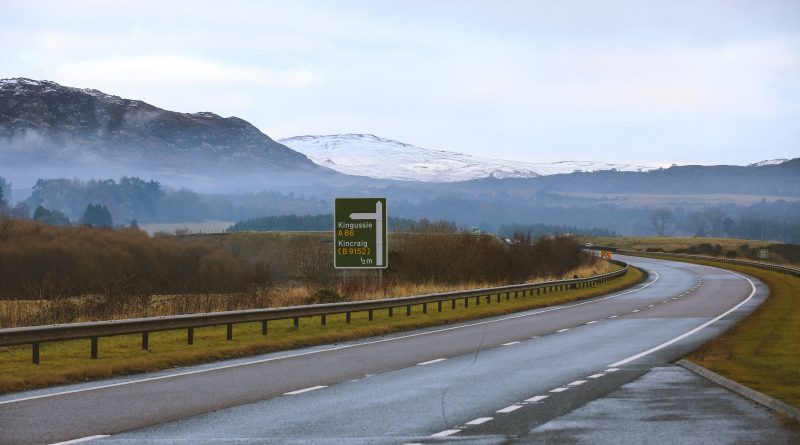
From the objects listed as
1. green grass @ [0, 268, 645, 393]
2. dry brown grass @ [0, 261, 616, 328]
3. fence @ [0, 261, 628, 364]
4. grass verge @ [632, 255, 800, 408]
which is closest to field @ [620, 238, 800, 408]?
grass verge @ [632, 255, 800, 408]

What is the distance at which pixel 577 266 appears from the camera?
91.4 m

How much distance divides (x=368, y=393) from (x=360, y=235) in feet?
84.2

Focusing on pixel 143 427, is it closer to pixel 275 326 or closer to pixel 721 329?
pixel 275 326

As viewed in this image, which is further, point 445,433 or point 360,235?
point 360,235

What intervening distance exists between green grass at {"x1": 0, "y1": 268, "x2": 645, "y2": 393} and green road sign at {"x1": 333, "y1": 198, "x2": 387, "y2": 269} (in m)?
3.52

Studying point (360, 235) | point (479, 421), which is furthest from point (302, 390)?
point (360, 235)

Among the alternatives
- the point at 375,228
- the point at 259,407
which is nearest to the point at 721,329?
the point at 375,228

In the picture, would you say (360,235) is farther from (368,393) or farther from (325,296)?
(368,393)

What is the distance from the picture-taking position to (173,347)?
74.3ft

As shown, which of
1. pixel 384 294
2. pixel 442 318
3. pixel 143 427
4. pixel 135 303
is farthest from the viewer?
pixel 384 294

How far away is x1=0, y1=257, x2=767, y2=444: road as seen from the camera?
37.9 ft

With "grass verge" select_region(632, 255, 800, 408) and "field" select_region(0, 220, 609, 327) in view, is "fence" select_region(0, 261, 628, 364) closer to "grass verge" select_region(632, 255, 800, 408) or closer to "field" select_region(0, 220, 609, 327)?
"field" select_region(0, 220, 609, 327)

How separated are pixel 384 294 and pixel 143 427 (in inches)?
1130

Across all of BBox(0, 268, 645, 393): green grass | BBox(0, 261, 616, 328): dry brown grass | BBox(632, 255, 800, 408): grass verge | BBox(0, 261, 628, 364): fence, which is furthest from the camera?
BBox(0, 261, 616, 328): dry brown grass
